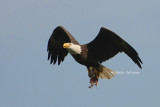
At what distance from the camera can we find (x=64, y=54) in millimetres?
12258

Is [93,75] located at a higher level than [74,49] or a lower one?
lower

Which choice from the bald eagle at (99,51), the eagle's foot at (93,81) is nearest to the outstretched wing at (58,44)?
the bald eagle at (99,51)

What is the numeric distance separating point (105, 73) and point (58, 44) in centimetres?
147

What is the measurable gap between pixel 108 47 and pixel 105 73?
642 mm

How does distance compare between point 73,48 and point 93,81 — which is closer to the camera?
point 73,48

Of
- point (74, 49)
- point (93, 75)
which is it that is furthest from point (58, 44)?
point (74, 49)

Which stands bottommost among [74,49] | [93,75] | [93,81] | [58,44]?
[93,81]

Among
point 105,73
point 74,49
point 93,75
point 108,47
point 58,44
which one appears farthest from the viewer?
point 58,44

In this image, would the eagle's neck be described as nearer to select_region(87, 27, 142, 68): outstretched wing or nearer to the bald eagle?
the bald eagle

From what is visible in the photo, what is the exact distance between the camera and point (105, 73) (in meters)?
11.6

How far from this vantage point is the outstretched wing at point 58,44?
12164 millimetres

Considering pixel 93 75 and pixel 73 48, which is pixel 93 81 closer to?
pixel 93 75

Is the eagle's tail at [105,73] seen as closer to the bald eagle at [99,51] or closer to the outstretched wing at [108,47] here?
the bald eagle at [99,51]

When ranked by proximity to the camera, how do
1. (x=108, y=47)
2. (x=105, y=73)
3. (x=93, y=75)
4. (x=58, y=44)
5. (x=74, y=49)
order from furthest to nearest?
(x=58, y=44) → (x=105, y=73) → (x=93, y=75) → (x=108, y=47) → (x=74, y=49)
